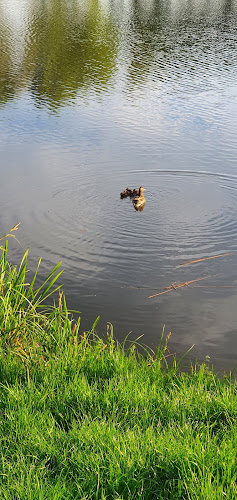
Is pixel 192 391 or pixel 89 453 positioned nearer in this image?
pixel 89 453

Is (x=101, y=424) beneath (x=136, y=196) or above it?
beneath

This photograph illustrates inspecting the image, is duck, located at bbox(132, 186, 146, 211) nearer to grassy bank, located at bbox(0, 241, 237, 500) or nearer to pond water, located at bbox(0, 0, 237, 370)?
pond water, located at bbox(0, 0, 237, 370)

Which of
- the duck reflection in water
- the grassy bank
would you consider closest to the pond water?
the duck reflection in water

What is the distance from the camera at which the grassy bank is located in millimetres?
3232

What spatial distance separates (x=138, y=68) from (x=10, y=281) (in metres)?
18.0

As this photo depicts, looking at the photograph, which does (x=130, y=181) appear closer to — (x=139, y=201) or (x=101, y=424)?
(x=139, y=201)

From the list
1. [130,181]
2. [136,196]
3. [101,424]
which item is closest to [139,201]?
[136,196]

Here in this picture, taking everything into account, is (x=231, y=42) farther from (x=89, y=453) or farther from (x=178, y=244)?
(x=89, y=453)

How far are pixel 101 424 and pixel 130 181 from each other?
7326 mm

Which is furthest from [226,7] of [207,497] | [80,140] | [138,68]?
[207,497]

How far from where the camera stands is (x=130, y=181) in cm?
1073

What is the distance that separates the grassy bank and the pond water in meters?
1.40

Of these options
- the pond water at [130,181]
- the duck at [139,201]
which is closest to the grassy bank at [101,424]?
the pond water at [130,181]

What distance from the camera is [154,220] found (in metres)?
9.10
